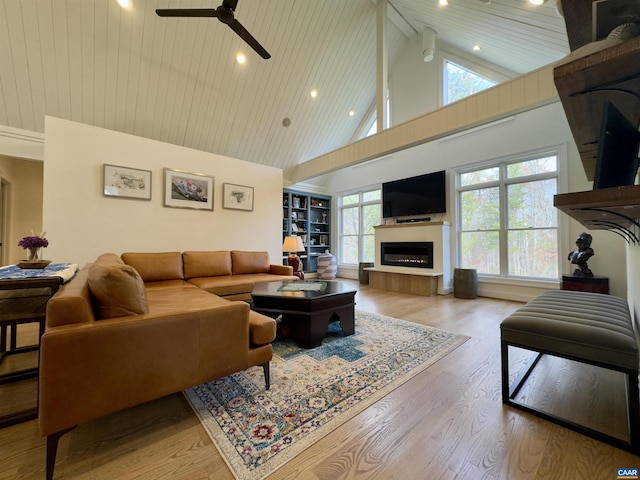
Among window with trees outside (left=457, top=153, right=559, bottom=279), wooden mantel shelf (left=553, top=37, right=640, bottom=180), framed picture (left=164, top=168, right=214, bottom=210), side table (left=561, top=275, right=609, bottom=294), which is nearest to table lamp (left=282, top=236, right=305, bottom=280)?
framed picture (left=164, top=168, right=214, bottom=210)

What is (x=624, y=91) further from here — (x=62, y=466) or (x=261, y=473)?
(x=62, y=466)

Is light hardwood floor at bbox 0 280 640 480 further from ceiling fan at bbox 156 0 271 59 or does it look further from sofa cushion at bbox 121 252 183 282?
ceiling fan at bbox 156 0 271 59

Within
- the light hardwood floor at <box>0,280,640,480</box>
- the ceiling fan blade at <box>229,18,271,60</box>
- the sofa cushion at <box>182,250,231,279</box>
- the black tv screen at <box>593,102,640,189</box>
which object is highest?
the ceiling fan blade at <box>229,18,271,60</box>

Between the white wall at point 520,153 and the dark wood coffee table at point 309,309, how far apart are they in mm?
3347

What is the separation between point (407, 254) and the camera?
18.0 ft

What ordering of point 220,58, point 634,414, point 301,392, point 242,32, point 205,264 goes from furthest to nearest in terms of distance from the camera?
point 220,58
point 205,264
point 242,32
point 301,392
point 634,414

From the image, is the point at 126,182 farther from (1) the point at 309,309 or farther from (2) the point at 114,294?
(1) the point at 309,309

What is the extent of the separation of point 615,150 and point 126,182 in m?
4.79

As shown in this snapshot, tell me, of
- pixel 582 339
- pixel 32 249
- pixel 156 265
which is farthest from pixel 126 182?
pixel 582 339

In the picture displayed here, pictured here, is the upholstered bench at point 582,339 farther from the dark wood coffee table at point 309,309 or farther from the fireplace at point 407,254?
the fireplace at point 407,254

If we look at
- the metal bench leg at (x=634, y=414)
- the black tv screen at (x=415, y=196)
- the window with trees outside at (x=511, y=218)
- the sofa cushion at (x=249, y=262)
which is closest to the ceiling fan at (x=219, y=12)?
the sofa cushion at (x=249, y=262)

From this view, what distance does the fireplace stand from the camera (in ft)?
16.8

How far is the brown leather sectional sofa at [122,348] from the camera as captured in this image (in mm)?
1116

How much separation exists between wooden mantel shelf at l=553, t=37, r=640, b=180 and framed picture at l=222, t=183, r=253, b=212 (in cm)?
461
